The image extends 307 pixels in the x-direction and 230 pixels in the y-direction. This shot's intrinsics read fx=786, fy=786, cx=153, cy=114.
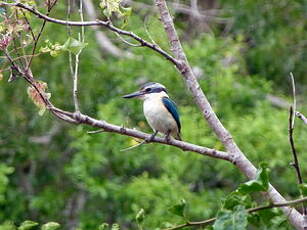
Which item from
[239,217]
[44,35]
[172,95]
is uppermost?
[239,217]

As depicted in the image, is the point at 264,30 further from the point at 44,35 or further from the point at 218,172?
the point at 44,35

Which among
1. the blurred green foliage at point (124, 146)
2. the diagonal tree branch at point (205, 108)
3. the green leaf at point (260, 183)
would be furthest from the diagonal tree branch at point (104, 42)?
the green leaf at point (260, 183)

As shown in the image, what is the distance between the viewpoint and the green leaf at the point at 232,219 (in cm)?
204

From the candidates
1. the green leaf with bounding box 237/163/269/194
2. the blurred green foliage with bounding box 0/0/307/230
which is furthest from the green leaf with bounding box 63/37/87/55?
the blurred green foliage with bounding box 0/0/307/230

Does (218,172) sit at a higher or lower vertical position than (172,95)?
lower

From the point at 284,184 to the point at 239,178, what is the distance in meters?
0.42

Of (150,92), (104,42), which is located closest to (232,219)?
(150,92)

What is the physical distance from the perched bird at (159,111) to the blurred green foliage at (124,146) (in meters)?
1.71

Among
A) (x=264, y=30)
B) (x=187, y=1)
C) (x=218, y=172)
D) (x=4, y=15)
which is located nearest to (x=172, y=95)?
(x=218, y=172)

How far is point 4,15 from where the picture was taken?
2.98 metres

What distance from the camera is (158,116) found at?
459 centimetres

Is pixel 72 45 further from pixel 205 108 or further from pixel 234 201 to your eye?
pixel 234 201

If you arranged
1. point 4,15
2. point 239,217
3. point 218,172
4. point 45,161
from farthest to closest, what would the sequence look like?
point 45,161
point 218,172
point 4,15
point 239,217

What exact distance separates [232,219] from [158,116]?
2555 millimetres
